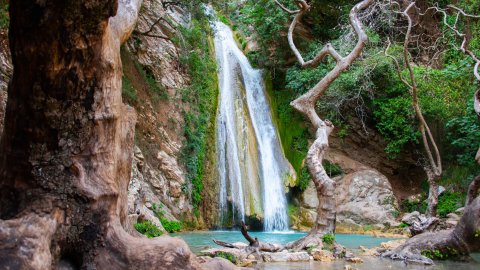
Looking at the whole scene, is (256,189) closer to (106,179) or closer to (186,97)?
(186,97)

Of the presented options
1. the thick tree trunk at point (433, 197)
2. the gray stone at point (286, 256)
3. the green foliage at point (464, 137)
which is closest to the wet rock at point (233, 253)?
the gray stone at point (286, 256)

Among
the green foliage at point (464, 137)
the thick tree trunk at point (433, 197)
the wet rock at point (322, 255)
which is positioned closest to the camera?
the wet rock at point (322, 255)

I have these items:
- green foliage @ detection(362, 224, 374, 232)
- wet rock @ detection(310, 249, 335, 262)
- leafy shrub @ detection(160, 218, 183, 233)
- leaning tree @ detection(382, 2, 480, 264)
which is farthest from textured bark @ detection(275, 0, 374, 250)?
green foliage @ detection(362, 224, 374, 232)

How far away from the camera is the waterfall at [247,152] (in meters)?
16.0

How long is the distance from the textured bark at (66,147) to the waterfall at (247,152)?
42.6ft

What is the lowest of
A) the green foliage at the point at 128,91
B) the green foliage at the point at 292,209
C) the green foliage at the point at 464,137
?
the green foliage at the point at 292,209

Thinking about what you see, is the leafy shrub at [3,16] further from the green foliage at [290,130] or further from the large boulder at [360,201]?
the green foliage at [290,130]

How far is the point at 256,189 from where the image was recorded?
16.5m

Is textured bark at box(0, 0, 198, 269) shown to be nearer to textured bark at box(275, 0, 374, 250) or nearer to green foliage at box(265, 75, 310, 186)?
textured bark at box(275, 0, 374, 250)

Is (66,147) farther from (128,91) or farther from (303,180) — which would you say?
(303,180)

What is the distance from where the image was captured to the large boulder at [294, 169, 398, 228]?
54.1ft

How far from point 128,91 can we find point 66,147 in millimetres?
12145

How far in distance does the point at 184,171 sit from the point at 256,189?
284cm

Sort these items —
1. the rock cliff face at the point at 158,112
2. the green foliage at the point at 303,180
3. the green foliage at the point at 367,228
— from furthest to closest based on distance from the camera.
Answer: the green foliage at the point at 303,180 → the green foliage at the point at 367,228 → the rock cliff face at the point at 158,112
